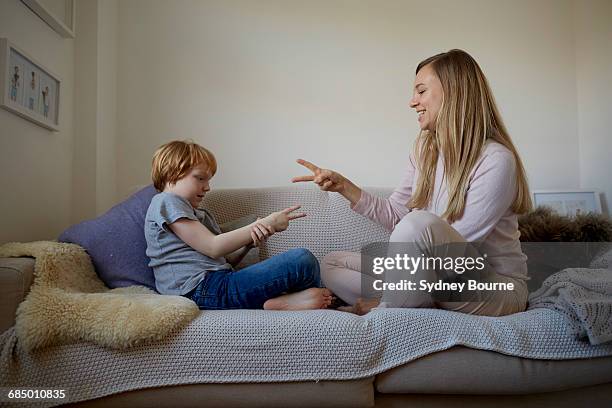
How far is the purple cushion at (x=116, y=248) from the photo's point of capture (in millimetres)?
1345

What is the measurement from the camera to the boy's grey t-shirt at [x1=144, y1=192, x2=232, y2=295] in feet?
4.17

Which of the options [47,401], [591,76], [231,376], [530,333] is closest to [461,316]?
[530,333]

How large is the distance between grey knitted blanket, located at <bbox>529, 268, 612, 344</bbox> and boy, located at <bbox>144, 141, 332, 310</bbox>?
57cm

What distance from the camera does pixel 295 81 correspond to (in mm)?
2260

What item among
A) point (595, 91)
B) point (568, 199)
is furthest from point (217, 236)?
point (595, 91)

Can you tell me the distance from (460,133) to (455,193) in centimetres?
18

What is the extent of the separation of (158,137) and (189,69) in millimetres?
363

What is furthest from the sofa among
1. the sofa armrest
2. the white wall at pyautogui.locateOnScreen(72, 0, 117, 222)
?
the white wall at pyautogui.locateOnScreen(72, 0, 117, 222)

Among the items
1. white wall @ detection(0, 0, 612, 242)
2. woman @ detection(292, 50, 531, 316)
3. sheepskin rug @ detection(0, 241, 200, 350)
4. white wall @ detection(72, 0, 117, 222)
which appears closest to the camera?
sheepskin rug @ detection(0, 241, 200, 350)

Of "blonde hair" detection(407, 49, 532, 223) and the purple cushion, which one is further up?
"blonde hair" detection(407, 49, 532, 223)

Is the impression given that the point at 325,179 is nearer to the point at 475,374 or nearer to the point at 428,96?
the point at 428,96

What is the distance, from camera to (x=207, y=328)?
100 cm

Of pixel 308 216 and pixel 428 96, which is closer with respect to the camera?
pixel 428 96

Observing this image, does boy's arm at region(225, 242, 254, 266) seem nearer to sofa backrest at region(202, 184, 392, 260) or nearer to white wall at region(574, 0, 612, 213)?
sofa backrest at region(202, 184, 392, 260)
